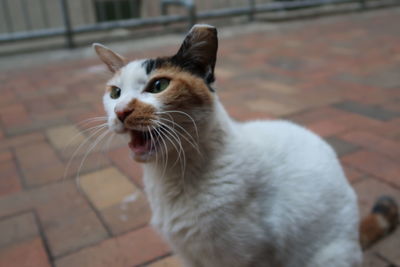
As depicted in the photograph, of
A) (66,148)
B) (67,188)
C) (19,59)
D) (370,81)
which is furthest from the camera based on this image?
(19,59)

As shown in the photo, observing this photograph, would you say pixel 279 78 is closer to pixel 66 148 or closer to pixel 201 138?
pixel 66 148

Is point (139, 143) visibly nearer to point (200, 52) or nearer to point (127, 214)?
point (200, 52)

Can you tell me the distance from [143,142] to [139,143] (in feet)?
0.05

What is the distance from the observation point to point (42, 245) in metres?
1.83

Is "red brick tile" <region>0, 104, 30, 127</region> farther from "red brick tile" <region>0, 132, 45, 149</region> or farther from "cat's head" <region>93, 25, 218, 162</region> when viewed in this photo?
"cat's head" <region>93, 25, 218, 162</region>

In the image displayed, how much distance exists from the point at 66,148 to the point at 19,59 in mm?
3505

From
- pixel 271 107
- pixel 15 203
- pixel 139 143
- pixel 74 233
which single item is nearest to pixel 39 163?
pixel 15 203

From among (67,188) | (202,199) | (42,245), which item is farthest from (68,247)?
(202,199)

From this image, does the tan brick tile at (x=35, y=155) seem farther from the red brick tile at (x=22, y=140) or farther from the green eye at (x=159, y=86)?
the green eye at (x=159, y=86)

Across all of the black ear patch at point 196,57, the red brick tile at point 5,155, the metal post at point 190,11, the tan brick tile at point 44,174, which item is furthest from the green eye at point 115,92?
the metal post at point 190,11

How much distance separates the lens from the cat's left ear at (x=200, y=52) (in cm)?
118

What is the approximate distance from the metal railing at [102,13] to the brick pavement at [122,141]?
1274 millimetres

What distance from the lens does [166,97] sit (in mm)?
1163

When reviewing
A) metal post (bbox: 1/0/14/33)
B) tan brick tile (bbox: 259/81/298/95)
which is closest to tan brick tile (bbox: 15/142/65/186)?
tan brick tile (bbox: 259/81/298/95)
